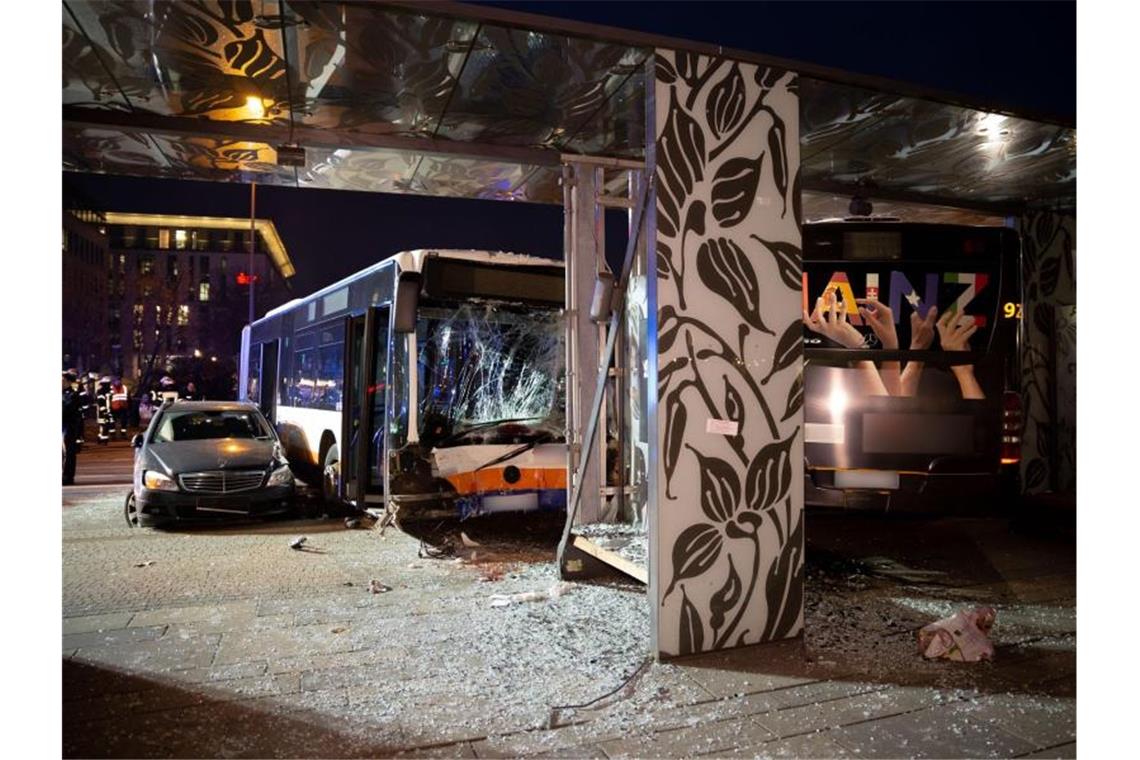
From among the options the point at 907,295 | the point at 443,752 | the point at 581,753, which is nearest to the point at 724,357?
the point at 581,753

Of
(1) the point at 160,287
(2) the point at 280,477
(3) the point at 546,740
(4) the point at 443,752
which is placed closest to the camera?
(4) the point at 443,752

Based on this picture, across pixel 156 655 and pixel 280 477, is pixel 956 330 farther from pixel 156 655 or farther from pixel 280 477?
pixel 280 477

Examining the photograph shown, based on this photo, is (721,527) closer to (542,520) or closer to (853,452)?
(853,452)

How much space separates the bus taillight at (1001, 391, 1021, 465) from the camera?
764 cm

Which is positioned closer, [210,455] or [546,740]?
[546,740]

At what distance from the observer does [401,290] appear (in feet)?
27.9

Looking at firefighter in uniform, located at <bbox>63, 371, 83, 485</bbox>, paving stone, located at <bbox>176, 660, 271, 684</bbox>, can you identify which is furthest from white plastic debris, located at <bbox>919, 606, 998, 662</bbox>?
firefighter in uniform, located at <bbox>63, 371, 83, 485</bbox>

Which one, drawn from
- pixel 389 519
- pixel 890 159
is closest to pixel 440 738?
pixel 389 519

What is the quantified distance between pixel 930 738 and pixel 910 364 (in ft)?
14.8

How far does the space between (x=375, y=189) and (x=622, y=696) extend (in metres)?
6.51

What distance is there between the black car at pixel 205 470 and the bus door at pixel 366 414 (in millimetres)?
858

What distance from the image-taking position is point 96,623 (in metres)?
5.64

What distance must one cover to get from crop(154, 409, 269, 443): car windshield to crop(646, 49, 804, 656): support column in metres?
7.71

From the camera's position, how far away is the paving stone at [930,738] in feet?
12.0
